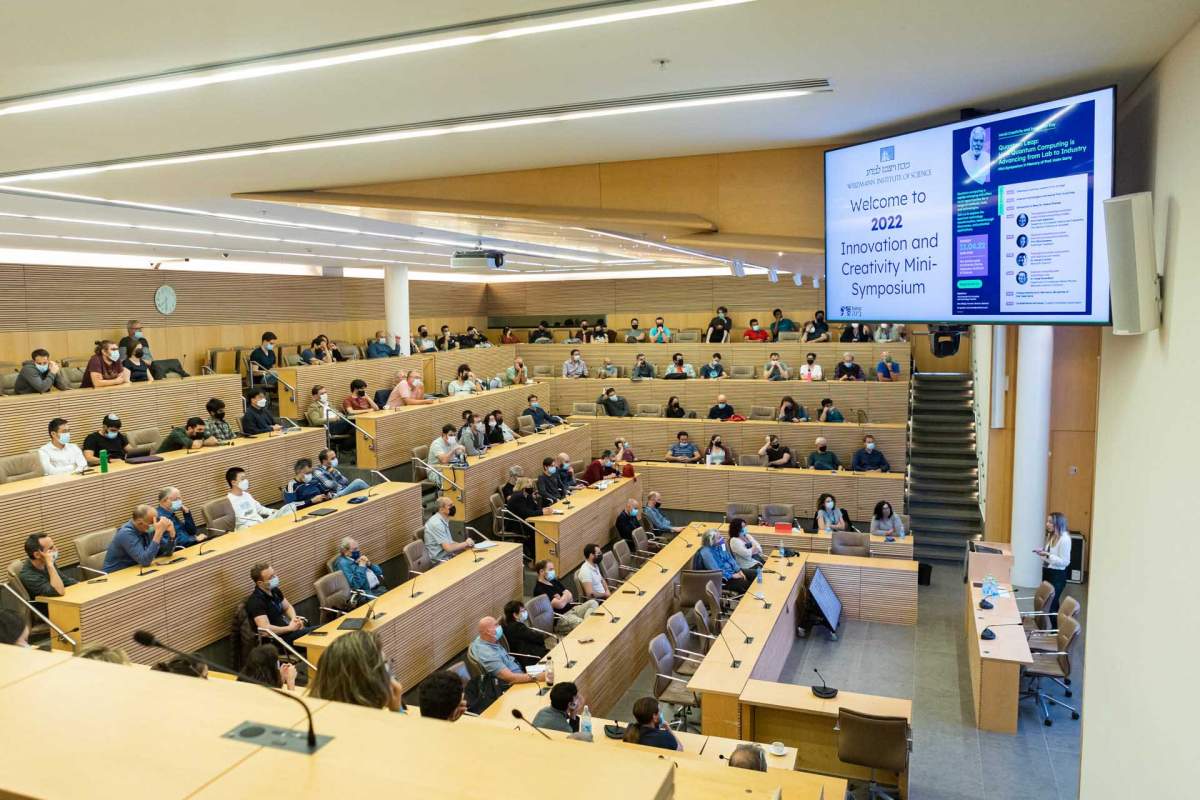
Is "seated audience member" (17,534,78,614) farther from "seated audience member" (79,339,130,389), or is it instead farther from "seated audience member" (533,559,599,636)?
"seated audience member" (533,559,599,636)

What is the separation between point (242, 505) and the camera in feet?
29.5

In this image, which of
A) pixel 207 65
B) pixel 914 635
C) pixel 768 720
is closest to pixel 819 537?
pixel 914 635

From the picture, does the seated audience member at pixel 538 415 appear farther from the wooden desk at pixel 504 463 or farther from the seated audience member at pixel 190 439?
the seated audience member at pixel 190 439

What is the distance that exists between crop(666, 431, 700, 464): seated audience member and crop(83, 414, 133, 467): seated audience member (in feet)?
28.8

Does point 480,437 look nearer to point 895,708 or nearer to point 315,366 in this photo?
point 315,366

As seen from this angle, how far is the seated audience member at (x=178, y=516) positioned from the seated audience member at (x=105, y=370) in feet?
7.55

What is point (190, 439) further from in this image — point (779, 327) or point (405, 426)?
point (779, 327)

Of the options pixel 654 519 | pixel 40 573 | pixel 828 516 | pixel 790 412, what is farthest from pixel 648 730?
pixel 790 412

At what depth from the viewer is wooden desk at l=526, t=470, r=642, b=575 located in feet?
35.7

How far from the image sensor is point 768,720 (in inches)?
271

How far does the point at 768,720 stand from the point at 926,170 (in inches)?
192

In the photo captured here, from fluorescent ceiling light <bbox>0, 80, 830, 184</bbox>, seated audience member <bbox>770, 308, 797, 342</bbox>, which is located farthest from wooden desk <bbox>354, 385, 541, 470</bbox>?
seated audience member <bbox>770, 308, 797, 342</bbox>

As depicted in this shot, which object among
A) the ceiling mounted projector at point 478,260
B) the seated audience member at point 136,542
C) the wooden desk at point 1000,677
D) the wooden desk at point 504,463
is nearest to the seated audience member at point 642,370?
the wooden desk at point 504,463

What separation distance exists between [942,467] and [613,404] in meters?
6.27
